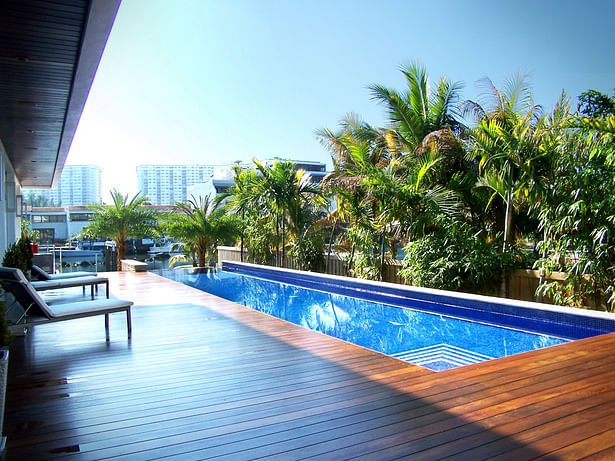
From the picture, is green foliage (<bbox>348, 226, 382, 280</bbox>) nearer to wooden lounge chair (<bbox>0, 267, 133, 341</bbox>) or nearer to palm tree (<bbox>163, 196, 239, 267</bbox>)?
wooden lounge chair (<bbox>0, 267, 133, 341</bbox>)

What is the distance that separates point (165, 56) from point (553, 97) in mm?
19274

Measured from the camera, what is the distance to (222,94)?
40250mm

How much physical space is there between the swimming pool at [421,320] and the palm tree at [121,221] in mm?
7007

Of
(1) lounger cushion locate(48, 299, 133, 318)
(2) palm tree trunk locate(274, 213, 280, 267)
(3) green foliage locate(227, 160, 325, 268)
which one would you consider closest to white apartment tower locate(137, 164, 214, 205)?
(3) green foliage locate(227, 160, 325, 268)

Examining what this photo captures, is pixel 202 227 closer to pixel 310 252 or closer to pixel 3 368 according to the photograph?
pixel 310 252

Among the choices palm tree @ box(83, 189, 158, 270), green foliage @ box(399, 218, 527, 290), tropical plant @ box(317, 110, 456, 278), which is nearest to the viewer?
green foliage @ box(399, 218, 527, 290)

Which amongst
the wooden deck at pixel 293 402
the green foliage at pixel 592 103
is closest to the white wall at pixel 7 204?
the wooden deck at pixel 293 402

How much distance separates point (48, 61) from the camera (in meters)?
4.10

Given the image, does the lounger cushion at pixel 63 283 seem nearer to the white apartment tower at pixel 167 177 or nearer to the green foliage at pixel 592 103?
the green foliage at pixel 592 103

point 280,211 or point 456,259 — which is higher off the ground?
point 280,211

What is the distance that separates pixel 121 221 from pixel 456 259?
1198 centimetres

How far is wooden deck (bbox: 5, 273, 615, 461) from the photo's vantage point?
243cm

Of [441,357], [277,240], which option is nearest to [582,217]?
[441,357]

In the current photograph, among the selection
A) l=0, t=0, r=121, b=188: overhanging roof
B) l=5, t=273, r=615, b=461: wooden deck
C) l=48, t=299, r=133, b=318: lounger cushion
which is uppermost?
l=0, t=0, r=121, b=188: overhanging roof
